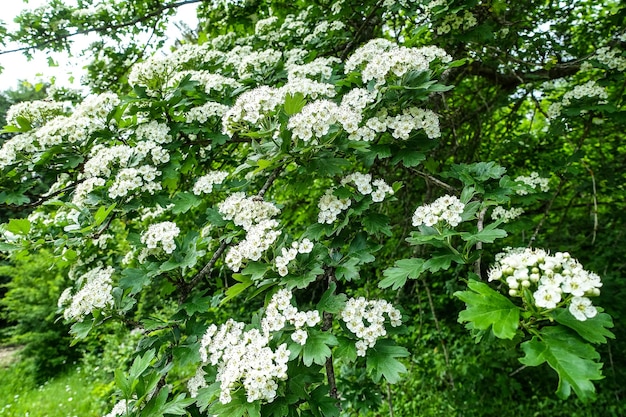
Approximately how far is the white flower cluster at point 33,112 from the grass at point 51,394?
4342mm

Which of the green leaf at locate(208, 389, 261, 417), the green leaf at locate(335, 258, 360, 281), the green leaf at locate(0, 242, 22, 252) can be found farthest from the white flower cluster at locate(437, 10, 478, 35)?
the green leaf at locate(0, 242, 22, 252)

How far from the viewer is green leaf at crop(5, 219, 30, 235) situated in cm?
208

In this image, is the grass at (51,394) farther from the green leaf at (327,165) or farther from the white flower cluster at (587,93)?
the white flower cluster at (587,93)

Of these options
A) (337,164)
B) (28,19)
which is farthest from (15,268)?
(337,164)

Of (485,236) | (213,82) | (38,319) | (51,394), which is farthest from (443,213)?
(38,319)

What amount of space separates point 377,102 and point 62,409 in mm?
6766

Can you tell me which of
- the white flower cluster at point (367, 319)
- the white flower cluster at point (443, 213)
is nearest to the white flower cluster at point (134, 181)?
the white flower cluster at point (367, 319)

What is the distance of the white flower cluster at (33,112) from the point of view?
8.48 ft

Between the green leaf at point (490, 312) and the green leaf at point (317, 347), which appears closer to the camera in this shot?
the green leaf at point (490, 312)

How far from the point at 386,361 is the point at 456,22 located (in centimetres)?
207

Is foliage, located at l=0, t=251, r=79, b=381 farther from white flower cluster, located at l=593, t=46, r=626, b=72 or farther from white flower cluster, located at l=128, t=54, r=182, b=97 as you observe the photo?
white flower cluster, located at l=593, t=46, r=626, b=72

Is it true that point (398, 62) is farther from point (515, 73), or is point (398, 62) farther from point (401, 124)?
point (515, 73)

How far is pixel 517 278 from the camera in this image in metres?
1.25

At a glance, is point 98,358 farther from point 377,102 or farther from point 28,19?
point 377,102
